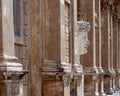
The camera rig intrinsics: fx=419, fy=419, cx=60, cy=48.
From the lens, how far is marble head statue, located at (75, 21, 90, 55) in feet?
53.2

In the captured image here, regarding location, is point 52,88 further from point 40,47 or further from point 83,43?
point 83,43

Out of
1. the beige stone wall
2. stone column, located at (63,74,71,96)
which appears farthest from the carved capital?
the beige stone wall

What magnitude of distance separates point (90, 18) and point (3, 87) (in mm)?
14483

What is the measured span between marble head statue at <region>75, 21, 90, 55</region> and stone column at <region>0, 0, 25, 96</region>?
24.4 ft

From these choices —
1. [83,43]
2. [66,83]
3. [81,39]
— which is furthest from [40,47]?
[81,39]

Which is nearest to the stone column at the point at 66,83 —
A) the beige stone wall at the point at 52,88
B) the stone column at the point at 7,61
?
the beige stone wall at the point at 52,88

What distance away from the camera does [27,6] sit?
1201 cm

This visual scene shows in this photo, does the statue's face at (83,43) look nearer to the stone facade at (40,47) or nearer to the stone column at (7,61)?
the stone facade at (40,47)

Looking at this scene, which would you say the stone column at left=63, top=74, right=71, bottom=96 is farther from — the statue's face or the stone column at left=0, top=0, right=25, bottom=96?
the stone column at left=0, top=0, right=25, bottom=96

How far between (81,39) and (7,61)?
834 cm

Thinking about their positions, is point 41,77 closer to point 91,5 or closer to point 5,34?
point 5,34

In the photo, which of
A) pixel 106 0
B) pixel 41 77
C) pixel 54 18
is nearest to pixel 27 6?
pixel 54 18

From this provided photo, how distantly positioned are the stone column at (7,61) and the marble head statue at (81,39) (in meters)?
7.44

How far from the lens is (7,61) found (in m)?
8.45
